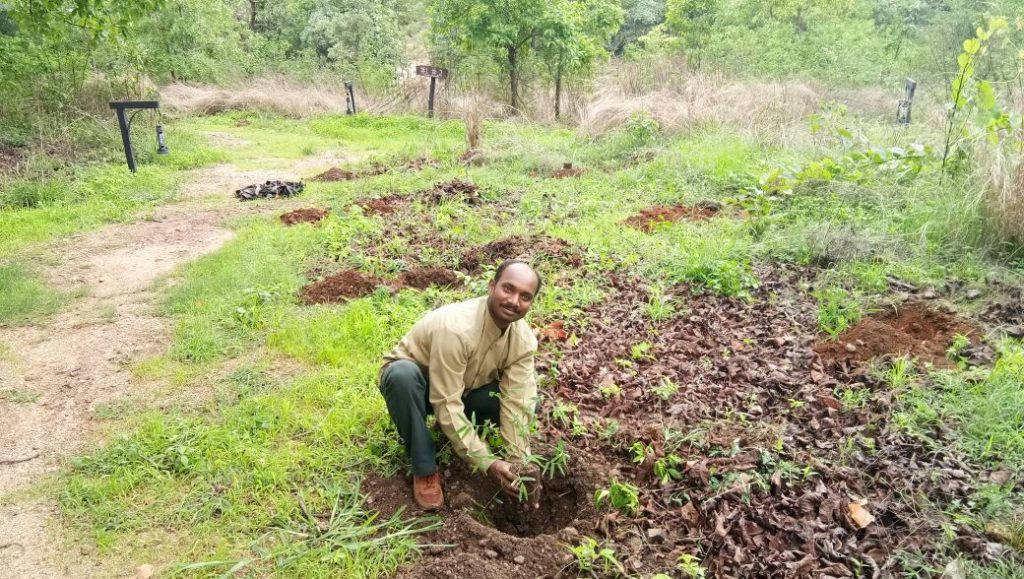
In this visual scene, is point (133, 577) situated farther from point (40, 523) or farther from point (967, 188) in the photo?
point (967, 188)

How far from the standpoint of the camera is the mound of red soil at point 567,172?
9.23m

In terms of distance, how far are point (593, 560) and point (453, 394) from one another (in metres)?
0.85

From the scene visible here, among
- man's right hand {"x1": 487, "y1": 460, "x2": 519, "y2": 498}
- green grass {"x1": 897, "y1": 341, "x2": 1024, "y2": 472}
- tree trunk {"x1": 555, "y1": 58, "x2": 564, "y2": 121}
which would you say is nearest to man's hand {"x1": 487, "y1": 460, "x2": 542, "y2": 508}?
man's right hand {"x1": 487, "y1": 460, "x2": 519, "y2": 498}

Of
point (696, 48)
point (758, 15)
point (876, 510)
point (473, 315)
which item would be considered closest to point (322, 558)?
point (473, 315)

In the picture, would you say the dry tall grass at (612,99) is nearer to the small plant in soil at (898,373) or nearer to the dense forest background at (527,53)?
the dense forest background at (527,53)

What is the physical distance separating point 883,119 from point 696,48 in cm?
654

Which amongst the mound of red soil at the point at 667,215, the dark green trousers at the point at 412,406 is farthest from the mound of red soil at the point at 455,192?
the dark green trousers at the point at 412,406

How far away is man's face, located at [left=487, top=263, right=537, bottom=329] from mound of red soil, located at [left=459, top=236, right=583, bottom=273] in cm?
290

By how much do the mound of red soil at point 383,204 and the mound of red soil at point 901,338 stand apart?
5.05 metres

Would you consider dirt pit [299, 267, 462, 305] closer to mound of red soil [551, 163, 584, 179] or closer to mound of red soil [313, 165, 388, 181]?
mound of red soil [551, 163, 584, 179]

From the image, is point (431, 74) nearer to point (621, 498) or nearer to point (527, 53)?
point (527, 53)

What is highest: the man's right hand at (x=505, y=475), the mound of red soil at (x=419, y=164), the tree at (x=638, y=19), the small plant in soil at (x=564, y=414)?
the tree at (x=638, y=19)

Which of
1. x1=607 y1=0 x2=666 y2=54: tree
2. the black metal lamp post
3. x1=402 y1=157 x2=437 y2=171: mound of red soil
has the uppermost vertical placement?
x1=607 y1=0 x2=666 y2=54: tree

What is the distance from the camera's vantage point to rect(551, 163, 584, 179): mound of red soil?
9234 mm
